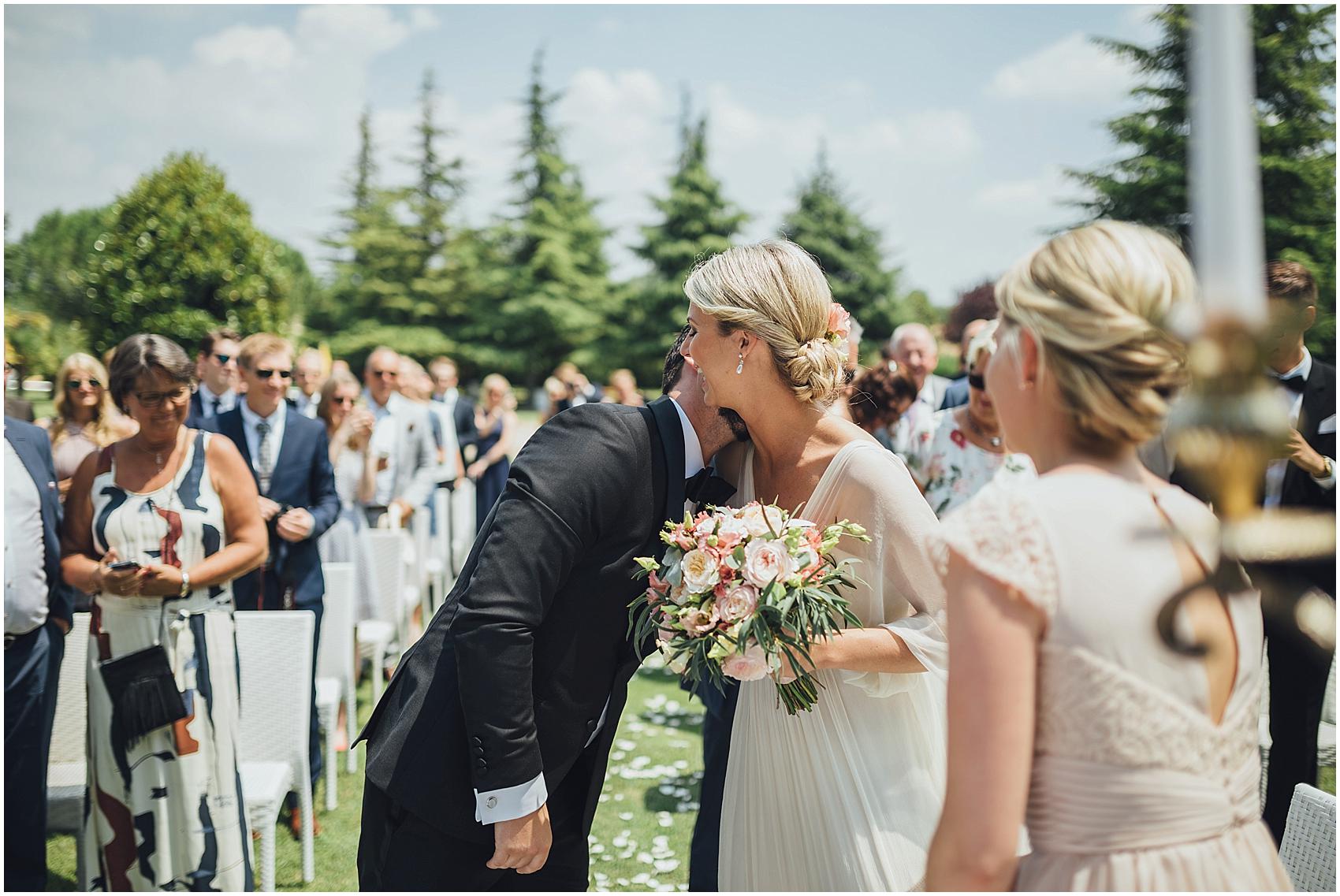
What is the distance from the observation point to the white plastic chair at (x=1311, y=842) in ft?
8.04

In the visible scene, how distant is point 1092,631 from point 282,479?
5172 mm

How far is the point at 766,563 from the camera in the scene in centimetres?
217

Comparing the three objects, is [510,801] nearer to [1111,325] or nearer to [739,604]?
[739,604]

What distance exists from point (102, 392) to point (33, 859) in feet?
11.5

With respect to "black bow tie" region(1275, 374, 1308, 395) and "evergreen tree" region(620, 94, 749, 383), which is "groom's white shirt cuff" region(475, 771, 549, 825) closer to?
"black bow tie" region(1275, 374, 1308, 395)

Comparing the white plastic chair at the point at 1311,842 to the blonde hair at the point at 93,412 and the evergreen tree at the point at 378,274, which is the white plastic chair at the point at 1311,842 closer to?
the blonde hair at the point at 93,412

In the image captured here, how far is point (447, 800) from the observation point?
226 cm

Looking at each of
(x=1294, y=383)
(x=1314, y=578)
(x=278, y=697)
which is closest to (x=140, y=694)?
(x=278, y=697)

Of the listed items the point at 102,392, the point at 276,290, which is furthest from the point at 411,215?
the point at 102,392

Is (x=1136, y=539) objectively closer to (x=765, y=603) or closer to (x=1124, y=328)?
(x=1124, y=328)

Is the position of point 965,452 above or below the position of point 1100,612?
above

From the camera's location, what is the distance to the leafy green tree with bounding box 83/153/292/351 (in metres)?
32.6

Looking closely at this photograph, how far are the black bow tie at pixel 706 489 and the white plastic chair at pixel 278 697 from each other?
2665 mm

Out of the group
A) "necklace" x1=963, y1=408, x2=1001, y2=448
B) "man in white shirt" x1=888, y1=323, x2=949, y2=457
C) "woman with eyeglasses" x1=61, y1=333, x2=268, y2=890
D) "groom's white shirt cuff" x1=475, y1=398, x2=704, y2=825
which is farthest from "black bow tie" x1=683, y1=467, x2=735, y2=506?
"man in white shirt" x1=888, y1=323, x2=949, y2=457
